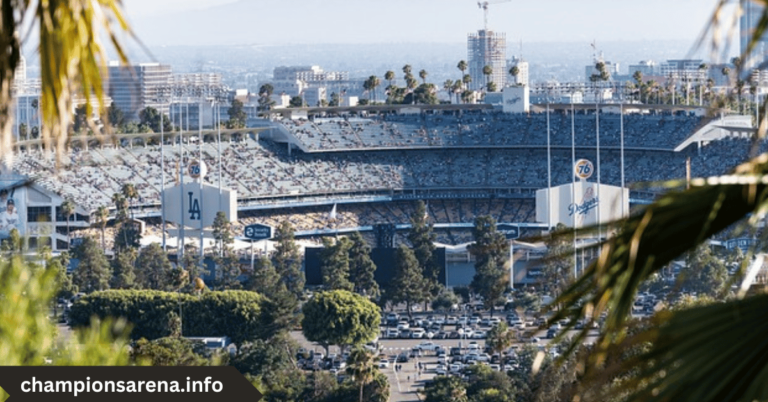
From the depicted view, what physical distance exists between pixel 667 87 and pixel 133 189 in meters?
50.1

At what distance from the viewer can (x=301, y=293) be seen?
5759 centimetres

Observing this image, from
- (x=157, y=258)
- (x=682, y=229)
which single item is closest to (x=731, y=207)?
(x=682, y=229)

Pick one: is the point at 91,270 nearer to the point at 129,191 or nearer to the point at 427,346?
the point at 129,191

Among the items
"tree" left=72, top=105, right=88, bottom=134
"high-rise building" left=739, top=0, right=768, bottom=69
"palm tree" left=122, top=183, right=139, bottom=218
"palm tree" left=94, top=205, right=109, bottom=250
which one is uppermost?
"high-rise building" left=739, top=0, right=768, bottom=69

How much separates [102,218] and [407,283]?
16.2 metres

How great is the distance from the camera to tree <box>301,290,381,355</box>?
154ft

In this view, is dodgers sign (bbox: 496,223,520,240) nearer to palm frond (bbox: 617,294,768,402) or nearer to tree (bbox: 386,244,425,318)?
tree (bbox: 386,244,425,318)

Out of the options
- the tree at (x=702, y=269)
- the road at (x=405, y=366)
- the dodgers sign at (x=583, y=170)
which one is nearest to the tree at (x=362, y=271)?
the road at (x=405, y=366)

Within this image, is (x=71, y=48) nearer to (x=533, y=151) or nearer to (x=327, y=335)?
(x=327, y=335)

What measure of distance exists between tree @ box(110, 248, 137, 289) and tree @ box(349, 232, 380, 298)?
9024 mm

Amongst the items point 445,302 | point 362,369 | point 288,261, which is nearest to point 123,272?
point 288,261

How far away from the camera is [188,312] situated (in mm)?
49094

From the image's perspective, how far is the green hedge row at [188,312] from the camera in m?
48.1

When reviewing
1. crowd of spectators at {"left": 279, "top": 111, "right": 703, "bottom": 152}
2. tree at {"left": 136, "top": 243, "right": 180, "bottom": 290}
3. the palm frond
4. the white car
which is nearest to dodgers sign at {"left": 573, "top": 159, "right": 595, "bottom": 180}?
crowd of spectators at {"left": 279, "top": 111, "right": 703, "bottom": 152}
